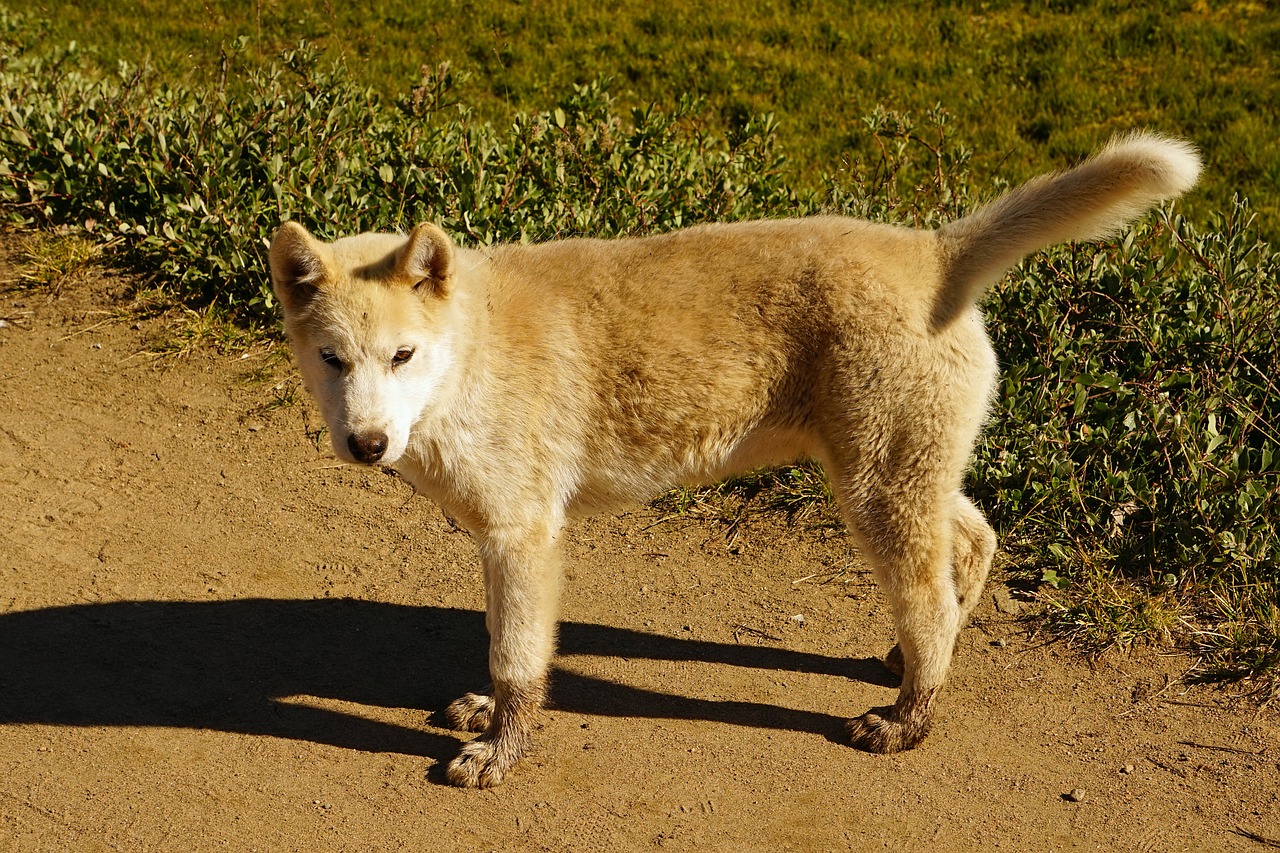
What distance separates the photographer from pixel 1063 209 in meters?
4.59

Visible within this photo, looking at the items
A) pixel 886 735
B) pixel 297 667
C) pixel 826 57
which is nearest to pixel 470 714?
pixel 297 667

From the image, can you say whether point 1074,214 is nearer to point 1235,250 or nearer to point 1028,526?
point 1028,526

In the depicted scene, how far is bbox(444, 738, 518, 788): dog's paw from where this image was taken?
479cm

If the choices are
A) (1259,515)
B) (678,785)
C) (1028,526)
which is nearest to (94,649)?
(678,785)

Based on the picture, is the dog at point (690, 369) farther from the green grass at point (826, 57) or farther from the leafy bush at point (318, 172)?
the green grass at point (826, 57)

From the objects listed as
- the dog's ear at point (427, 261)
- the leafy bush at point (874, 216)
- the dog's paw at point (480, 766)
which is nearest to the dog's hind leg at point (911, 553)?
the leafy bush at point (874, 216)

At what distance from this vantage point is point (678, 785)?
4809 millimetres

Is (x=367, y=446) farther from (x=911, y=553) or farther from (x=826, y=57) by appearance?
(x=826, y=57)

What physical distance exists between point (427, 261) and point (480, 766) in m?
1.95

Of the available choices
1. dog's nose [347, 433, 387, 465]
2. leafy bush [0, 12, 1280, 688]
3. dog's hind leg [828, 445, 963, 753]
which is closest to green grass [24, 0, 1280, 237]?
leafy bush [0, 12, 1280, 688]

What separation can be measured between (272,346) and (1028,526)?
4472mm

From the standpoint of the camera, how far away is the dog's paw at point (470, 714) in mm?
5191

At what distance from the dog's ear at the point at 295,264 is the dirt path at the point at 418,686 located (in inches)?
A: 72.3

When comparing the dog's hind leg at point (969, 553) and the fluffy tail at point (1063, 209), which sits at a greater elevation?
the fluffy tail at point (1063, 209)
